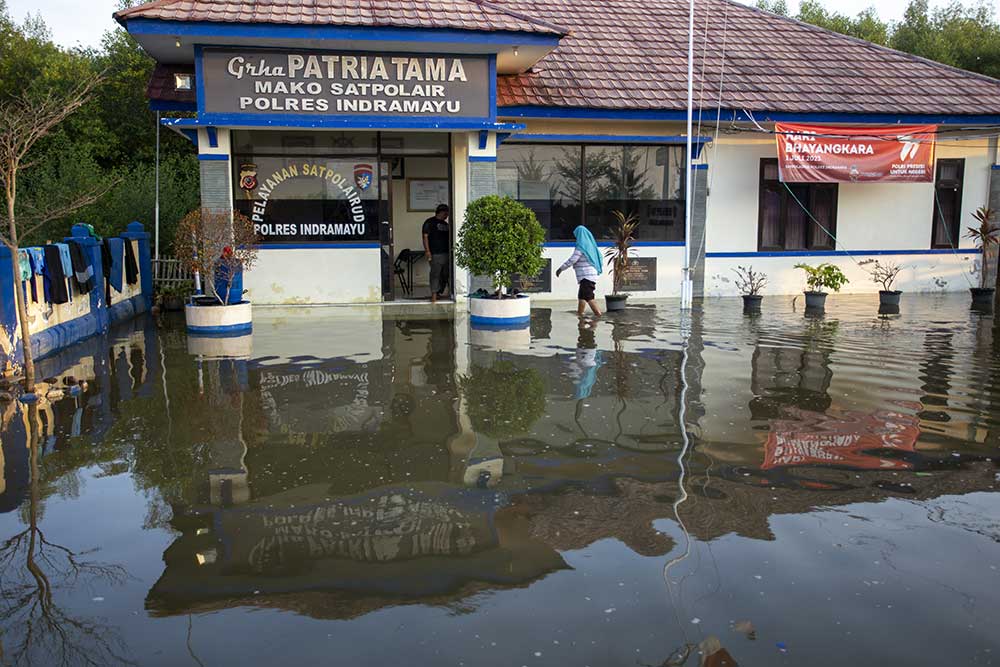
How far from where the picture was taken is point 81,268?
11648 millimetres

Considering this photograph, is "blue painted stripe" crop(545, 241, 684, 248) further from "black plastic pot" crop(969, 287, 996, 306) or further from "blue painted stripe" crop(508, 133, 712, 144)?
"black plastic pot" crop(969, 287, 996, 306)

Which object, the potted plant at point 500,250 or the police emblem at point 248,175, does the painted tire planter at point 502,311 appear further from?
the police emblem at point 248,175

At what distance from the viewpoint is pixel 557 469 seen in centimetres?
600

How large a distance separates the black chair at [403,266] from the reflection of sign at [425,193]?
98 cm

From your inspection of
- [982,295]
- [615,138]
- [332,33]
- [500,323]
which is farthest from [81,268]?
[982,295]

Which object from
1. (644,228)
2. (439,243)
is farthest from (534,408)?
(644,228)

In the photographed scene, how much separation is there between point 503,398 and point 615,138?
9150mm

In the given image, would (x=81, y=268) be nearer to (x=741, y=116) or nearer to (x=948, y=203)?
(x=741, y=116)

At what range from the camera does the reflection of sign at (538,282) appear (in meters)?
16.3

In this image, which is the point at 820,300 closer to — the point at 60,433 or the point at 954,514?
the point at 954,514

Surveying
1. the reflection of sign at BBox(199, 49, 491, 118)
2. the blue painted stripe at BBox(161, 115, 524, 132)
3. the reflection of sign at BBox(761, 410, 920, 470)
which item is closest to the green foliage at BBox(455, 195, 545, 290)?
the blue painted stripe at BBox(161, 115, 524, 132)

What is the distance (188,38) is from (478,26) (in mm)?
4272

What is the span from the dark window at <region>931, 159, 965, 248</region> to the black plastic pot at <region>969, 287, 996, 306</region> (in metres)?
2.57

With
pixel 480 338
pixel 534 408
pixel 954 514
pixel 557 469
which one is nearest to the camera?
pixel 954 514
